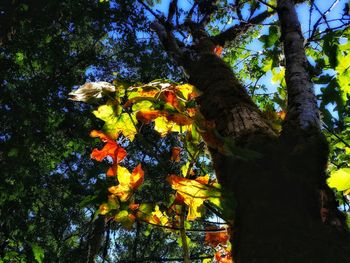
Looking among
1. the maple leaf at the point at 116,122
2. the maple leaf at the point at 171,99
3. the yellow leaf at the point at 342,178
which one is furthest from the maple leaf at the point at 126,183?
the yellow leaf at the point at 342,178

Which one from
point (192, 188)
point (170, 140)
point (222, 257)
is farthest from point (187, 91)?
point (170, 140)

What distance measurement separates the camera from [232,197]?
115 centimetres

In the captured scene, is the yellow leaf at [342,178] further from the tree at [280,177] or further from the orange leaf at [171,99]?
the orange leaf at [171,99]

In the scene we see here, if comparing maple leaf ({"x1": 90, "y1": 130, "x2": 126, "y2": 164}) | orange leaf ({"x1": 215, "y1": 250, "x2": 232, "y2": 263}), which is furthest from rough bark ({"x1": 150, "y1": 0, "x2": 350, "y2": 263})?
orange leaf ({"x1": 215, "y1": 250, "x2": 232, "y2": 263})

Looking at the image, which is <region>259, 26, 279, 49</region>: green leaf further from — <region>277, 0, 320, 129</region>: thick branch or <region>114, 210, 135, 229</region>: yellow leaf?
<region>114, 210, 135, 229</region>: yellow leaf

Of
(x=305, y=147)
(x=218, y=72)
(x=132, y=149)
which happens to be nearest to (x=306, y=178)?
(x=305, y=147)

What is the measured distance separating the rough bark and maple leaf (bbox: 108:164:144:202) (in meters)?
0.35

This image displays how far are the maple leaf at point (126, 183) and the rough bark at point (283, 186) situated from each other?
348mm

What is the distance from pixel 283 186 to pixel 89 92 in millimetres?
757

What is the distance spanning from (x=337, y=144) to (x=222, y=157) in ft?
7.51

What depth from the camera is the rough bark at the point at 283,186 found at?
969 mm

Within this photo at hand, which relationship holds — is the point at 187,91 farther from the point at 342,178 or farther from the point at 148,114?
the point at 342,178

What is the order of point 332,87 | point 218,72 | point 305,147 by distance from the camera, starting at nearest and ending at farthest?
point 305,147 → point 332,87 → point 218,72

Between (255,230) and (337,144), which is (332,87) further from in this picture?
(337,144)
